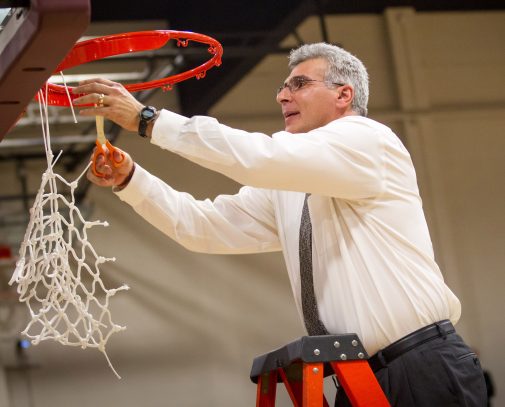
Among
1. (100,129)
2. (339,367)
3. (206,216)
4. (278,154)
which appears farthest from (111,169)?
(339,367)

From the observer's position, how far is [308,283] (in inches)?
120

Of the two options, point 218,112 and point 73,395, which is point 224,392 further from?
point 218,112

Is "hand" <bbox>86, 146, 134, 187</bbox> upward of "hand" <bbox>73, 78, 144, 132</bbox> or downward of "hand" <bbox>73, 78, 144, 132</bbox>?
downward

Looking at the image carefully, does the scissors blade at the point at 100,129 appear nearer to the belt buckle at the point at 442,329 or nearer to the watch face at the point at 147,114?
the watch face at the point at 147,114

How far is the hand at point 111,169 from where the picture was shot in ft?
10.4

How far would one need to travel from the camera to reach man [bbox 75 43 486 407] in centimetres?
281

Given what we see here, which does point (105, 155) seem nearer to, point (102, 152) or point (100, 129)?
point (102, 152)

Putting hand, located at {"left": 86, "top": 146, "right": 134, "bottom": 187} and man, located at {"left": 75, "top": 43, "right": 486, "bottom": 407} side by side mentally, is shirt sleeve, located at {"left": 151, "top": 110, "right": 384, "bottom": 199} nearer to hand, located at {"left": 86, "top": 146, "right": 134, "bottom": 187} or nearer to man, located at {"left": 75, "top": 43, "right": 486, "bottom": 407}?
man, located at {"left": 75, "top": 43, "right": 486, "bottom": 407}

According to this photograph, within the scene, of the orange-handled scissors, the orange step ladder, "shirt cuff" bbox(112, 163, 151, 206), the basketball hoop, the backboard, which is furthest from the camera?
"shirt cuff" bbox(112, 163, 151, 206)

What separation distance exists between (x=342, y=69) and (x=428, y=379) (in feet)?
3.75

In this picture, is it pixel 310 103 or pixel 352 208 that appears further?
pixel 310 103

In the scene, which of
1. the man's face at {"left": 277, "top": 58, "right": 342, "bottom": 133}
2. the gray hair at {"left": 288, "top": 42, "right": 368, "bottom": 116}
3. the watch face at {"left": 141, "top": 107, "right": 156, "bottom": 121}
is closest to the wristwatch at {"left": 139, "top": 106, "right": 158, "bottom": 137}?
the watch face at {"left": 141, "top": 107, "right": 156, "bottom": 121}

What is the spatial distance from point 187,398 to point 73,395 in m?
1.09

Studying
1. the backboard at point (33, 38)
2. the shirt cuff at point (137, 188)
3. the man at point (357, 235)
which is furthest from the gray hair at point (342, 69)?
the backboard at point (33, 38)
